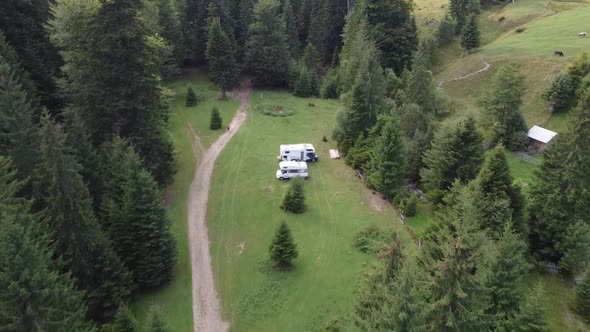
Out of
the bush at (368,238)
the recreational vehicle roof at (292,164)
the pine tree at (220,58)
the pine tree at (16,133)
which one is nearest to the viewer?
the pine tree at (16,133)

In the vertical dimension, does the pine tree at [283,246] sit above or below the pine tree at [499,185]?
below

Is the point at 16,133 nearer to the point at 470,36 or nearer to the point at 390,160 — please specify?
the point at 390,160

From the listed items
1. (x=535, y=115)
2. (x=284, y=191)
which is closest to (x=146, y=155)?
(x=284, y=191)

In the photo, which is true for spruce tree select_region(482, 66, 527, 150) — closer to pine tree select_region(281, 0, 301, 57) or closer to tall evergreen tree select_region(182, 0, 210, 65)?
pine tree select_region(281, 0, 301, 57)

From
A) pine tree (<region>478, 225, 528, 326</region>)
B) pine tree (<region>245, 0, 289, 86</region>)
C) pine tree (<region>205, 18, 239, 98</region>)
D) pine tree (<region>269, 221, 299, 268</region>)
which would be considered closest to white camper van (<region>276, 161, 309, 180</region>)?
pine tree (<region>269, 221, 299, 268</region>)

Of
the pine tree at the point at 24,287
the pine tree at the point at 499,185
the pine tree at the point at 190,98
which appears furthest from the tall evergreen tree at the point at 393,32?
the pine tree at the point at 24,287

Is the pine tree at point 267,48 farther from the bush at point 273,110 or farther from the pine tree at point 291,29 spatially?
the bush at point 273,110

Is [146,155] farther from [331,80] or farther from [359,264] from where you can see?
[331,80]
